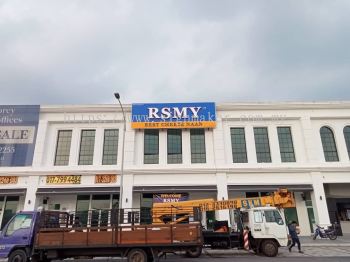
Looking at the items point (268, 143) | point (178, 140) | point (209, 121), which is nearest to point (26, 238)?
point (178, 140)

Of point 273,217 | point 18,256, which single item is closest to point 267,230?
point 273,217

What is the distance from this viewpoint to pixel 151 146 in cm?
2602

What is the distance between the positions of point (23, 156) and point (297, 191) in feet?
82.7

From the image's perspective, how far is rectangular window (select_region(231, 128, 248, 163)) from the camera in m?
25.6

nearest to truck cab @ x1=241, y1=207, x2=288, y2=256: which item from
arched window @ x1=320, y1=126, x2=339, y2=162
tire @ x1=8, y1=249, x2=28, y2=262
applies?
tire @ x1=8, y1=249, x2=28, y2=262

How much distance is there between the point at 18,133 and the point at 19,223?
1620cm

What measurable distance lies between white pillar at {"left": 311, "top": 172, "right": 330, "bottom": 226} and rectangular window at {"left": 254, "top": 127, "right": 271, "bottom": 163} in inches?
168

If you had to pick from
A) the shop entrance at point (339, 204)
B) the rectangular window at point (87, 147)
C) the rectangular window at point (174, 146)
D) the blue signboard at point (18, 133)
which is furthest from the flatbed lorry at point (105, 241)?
the shop entrance at point (339, 204)

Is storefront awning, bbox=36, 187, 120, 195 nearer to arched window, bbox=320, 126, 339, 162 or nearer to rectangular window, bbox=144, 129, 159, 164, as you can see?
rectangular window, bbox=144, 129, 159, 164

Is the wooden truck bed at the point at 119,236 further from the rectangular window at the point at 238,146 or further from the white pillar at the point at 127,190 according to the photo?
the rectangular window at the point at 238,146

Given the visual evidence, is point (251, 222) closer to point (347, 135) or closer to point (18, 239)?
point (18, 239)

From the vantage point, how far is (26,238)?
38.6 ft

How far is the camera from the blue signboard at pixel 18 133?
2503cm

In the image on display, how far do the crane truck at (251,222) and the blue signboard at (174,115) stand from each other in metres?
10.6
